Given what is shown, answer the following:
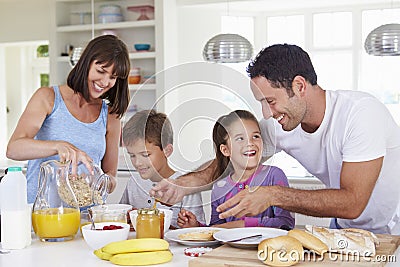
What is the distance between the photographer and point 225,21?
6.71m

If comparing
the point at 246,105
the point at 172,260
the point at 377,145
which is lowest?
the point at 172,260

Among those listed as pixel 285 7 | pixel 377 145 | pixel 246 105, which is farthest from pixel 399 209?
pixel 285 7

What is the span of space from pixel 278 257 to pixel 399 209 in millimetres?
1050

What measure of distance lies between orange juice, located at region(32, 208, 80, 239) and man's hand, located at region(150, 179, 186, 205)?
260 mm

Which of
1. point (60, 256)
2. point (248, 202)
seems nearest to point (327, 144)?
point (248, 202)

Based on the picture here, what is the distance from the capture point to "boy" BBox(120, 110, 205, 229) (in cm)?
211

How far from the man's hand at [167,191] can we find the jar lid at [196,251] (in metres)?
0.30

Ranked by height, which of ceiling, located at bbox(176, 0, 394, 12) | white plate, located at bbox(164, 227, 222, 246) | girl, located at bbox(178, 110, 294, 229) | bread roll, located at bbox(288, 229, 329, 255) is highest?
A: ceiling, located at bbox(176, 0, 394, 12)

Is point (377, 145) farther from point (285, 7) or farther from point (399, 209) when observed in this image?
point (285, 7)

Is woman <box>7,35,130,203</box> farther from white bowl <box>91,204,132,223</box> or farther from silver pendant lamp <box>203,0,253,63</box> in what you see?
silver pendant lamp <box>203,0,253,63</box>

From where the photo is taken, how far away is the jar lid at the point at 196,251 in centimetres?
173

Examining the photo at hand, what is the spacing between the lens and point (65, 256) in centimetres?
175

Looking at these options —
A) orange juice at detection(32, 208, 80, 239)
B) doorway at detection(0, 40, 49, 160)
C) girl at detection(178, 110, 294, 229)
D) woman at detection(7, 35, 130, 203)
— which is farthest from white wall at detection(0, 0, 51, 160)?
orange juice at detection(32, 208, 80, 239)

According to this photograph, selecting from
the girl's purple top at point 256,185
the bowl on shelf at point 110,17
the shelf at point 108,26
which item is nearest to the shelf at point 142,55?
the shelf at point 108,26
